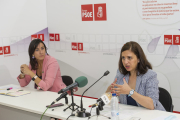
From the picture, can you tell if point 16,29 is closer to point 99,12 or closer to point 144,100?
point 99,12

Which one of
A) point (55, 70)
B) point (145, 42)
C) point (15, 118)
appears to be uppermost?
point (145, 42)

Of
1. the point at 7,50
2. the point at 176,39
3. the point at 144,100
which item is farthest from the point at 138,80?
the point at 7,50

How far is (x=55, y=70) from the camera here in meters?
3.32

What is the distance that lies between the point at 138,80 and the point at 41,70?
5.20 ft

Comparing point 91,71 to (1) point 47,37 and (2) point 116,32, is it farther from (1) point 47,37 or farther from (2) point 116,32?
(1) point 47,37

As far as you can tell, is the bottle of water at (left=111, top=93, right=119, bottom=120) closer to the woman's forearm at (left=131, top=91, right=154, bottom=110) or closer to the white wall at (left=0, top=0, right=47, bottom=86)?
the woman's forearm at (left=131, top=91, right=154, bottom=110)

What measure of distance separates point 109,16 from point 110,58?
30.0 inches

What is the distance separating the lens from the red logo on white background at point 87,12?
453 cm

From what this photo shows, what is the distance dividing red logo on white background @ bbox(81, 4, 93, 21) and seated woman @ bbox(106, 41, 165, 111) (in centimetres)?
214

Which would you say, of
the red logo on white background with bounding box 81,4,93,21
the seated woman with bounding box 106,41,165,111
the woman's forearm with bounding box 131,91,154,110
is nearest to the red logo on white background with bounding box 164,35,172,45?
the seated woman with bounding box 106,41,165,111

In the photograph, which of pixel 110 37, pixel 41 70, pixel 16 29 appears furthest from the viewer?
pixel 16 29

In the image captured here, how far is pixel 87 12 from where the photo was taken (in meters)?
4.59

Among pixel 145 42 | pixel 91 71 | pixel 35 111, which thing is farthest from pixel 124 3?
pixel 35 111

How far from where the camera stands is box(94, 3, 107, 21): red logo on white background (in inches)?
171
